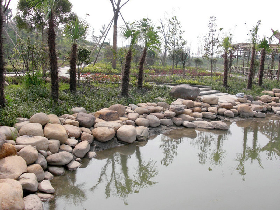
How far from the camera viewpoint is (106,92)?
861 cm

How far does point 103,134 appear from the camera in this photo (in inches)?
209

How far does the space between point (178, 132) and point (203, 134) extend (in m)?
0.64

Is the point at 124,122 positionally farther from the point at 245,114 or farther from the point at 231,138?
the point at 245,114

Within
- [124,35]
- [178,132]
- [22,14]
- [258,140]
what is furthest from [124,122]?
[22,14]

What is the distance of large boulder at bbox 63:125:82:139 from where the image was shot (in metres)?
5.10

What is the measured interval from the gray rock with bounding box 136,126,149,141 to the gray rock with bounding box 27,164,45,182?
2456 mm

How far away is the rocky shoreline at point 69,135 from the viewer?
3.45m

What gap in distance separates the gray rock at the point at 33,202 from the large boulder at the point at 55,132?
149cm

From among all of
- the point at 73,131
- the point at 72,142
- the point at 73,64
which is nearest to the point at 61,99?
the point at 73,64

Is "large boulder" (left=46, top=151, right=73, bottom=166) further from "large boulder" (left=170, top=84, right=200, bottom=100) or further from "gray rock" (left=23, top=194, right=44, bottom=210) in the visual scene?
"large boulder" (left=170, top=84, right=200, bottom=100)

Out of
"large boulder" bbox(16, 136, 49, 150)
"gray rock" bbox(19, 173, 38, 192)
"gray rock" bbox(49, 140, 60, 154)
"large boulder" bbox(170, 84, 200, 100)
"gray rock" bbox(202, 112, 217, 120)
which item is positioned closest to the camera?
"gray rock" bbox(19, 173, 38, 192)

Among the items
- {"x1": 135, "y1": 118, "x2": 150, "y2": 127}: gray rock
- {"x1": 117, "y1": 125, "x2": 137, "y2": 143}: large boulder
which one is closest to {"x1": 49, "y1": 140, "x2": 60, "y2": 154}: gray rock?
{"x1": 117, "y1": 125, "x2": 137, "y2": 143}: large boulder

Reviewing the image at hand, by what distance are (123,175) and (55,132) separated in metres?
1.52

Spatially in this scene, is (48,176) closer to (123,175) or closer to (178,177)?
(123,175)
